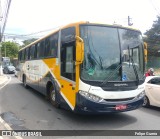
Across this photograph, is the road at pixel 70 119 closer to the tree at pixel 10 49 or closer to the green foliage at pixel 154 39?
the green foliage at pixel 154 39

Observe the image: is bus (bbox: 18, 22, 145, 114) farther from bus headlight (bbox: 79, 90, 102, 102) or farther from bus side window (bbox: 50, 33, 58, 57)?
bus side window (bbox: 50, 33, 58, 57)

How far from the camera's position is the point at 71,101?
273 inches

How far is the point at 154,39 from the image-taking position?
161ft

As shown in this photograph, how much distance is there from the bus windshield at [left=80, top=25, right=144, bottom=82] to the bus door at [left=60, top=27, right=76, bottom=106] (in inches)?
19.9

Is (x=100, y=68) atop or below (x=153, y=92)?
atop

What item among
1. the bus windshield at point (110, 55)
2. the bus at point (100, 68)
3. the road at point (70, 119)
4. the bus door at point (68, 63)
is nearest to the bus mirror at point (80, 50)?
the bus at point (100, 68)

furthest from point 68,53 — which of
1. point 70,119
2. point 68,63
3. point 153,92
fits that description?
point 153,92

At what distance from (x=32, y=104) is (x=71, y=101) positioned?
3660 mm

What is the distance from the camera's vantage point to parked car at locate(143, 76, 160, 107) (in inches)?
348

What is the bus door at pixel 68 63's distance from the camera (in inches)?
272

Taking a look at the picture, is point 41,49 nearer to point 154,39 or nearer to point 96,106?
point 96,106

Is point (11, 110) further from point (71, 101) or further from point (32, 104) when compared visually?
point (71, 101)

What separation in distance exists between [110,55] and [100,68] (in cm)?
53

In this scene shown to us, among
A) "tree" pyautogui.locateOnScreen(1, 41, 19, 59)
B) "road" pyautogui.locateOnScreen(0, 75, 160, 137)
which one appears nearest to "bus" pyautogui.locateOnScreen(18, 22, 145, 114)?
"road" pyautogui.locateOnScreen(0, 75, 160, 137)
